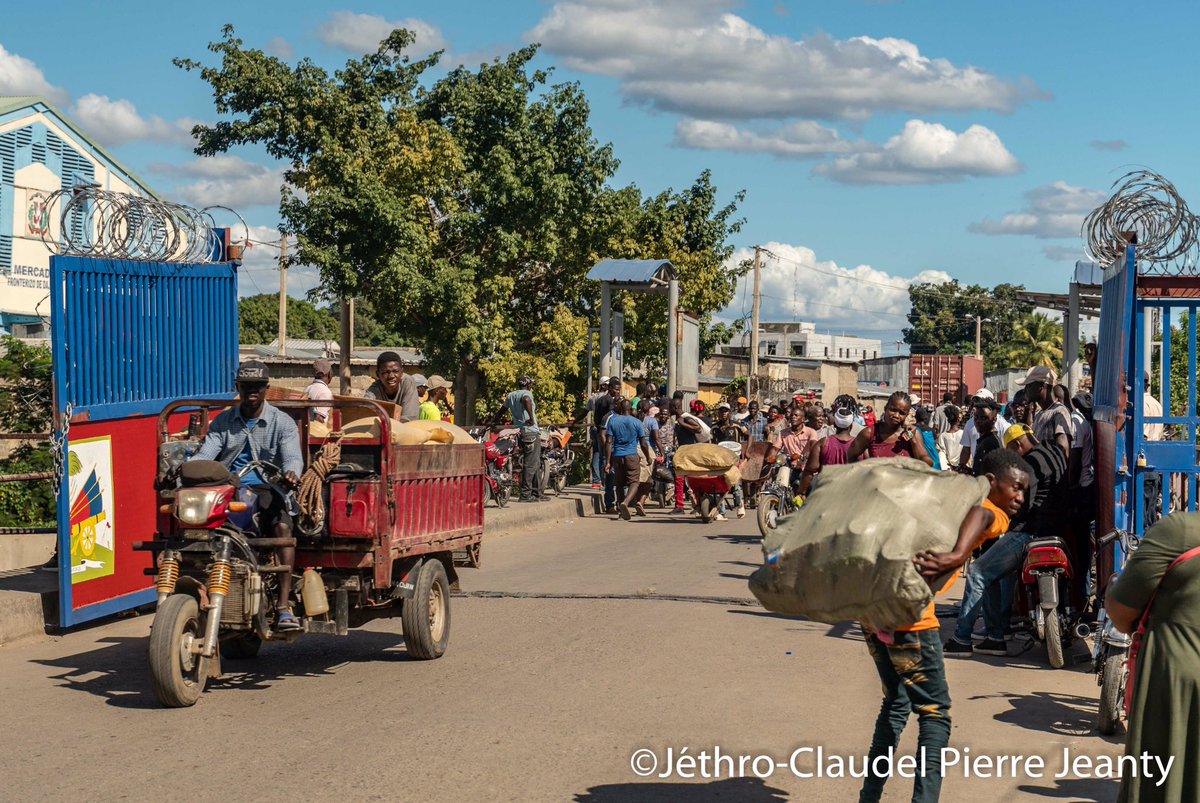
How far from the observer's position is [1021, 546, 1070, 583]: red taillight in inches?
357

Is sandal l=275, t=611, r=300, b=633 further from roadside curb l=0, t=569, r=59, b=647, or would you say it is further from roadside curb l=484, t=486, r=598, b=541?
roadside curb l=484, t=486, r=598, b=541

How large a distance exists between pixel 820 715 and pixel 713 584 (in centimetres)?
550

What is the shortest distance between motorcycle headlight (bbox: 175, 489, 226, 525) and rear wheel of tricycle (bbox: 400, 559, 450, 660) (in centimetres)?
167

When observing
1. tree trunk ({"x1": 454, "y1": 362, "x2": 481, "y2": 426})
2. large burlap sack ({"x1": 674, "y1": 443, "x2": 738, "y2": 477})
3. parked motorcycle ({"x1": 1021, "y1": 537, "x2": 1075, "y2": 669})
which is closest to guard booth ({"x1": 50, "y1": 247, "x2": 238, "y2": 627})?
parked motorcycle ({"x1": 1021, "y1": 537, "x2": 1075, "y2": 669})

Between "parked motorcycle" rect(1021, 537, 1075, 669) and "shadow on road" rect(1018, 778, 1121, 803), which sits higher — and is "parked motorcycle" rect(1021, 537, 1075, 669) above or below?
above

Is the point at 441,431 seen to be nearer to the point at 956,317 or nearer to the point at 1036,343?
the point at 1036,343

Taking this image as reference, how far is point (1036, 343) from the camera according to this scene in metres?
77.0

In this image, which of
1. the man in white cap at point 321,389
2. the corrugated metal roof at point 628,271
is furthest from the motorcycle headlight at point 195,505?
the corrugated metal roof at point 628,271

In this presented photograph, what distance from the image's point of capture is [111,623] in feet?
34.6

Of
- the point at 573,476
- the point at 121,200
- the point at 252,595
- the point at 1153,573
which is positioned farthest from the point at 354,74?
the point at 1153,573

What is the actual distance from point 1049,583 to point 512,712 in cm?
392

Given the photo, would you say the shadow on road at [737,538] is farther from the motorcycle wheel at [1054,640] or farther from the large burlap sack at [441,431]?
the motorcycle wheel at [1054,640]

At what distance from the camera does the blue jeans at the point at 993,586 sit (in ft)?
30.9

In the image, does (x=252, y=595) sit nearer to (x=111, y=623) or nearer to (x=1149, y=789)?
(x=111, y=623)
